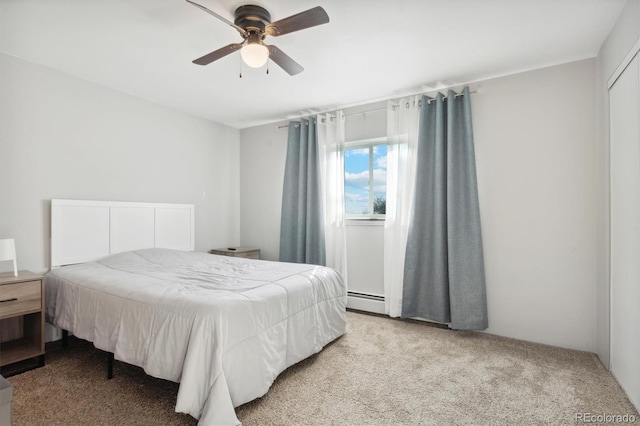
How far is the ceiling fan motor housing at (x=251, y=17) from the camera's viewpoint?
2043 mm

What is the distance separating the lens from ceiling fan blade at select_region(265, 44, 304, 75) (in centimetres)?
222

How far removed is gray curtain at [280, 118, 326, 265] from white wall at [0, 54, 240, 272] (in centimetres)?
114

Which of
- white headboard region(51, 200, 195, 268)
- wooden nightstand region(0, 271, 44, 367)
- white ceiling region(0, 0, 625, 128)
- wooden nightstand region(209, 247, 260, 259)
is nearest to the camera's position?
white ceiling region(0, 0, 625, 128)

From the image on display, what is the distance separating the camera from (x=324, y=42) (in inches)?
99.2

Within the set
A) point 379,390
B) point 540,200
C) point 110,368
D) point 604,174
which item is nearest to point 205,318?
point 110,368

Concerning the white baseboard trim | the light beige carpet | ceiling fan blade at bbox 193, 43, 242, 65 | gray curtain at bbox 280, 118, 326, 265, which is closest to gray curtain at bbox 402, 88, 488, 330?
the white baseboard trim

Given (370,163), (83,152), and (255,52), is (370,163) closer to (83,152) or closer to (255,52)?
(255,52)

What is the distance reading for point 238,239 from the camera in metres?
5.07

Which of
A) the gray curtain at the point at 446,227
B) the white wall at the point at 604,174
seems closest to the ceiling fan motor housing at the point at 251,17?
the gray curtain at the point at 446,227

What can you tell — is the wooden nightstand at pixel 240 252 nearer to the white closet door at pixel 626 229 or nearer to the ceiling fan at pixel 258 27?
the ceiling fan at pixel 258 27

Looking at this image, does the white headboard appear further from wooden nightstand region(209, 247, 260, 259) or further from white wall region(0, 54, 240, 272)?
wooden nightstand region(209, 247, 260, 259)

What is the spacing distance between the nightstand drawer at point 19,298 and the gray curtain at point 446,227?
3.31 m

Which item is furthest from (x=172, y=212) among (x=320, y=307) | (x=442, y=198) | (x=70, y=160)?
(x=442, y=198)

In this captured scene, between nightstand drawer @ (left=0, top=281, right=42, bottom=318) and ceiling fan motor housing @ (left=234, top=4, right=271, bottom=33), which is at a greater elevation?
ceiling fan motor housing @ (left=234, top=4, right=271, bottom=33)
